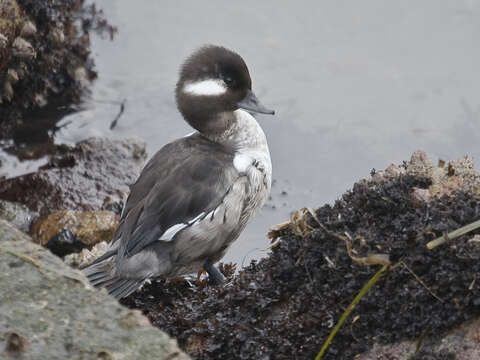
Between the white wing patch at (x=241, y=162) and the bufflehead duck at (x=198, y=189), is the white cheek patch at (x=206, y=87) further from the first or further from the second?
the white wing patch at (x=241, y=162)

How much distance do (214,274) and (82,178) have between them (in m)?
2.40

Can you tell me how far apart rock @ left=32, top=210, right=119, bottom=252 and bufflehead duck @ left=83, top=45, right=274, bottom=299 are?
1181 millimetres

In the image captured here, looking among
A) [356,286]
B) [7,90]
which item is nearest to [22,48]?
[7,90]

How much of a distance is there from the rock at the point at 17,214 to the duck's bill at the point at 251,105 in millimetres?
2114

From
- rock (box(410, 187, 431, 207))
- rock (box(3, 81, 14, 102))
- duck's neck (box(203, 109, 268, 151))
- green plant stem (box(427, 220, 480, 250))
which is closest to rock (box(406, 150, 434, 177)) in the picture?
rock (box(410, 187, 431, 207))

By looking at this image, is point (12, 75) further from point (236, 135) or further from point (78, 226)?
point (236, 135)

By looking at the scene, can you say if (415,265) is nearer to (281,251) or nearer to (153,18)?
(281,251)

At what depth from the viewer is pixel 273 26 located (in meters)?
9.05

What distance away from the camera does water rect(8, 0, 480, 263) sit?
7.61 meters

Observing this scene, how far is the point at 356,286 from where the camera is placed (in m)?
3.29

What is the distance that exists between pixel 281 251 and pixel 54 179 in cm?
357

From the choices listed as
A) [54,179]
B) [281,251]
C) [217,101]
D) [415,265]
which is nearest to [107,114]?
[54,179]

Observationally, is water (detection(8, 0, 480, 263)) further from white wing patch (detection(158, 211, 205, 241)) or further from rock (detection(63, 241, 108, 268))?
white wing patch (detection(158, 211, 205, 241))

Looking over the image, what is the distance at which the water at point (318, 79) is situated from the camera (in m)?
7.61
